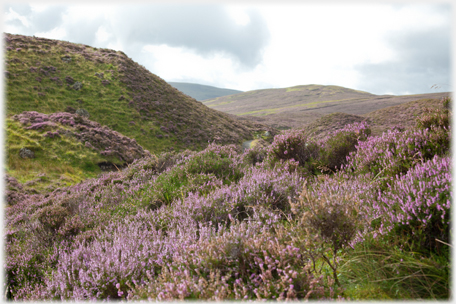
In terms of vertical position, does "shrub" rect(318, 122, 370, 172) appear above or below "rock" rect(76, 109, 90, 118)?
below

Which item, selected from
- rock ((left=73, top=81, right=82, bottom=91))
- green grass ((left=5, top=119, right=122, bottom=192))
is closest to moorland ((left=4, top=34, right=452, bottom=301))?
green grass ((left=5, top=119, right=122, bottom=192))

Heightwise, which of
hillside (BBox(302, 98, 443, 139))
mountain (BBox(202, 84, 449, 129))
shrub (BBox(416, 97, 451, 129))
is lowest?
shrub (BBox(416, 97, 451, 129))

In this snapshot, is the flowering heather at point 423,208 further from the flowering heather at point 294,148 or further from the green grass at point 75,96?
the green grass at point 75,96

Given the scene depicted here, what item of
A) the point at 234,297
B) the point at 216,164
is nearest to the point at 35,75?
the point at 216,164

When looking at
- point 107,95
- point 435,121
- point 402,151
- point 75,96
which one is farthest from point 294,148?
point 107,95

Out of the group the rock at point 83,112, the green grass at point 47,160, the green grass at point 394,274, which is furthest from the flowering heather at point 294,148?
the rock at point 83,112

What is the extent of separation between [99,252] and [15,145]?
45.9ft

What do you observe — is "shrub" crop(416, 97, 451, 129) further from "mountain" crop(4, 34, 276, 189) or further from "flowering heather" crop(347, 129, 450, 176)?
"mountain" crop(4, 34, 276, 189)

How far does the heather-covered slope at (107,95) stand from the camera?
21406mm

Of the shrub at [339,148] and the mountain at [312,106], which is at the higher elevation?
the mountain at [312,106]

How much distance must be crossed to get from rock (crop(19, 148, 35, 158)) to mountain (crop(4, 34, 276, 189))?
80 millimetres

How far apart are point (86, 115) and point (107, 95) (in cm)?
411

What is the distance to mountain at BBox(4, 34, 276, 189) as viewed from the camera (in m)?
13.6

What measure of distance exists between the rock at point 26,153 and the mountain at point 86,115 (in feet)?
0.26
